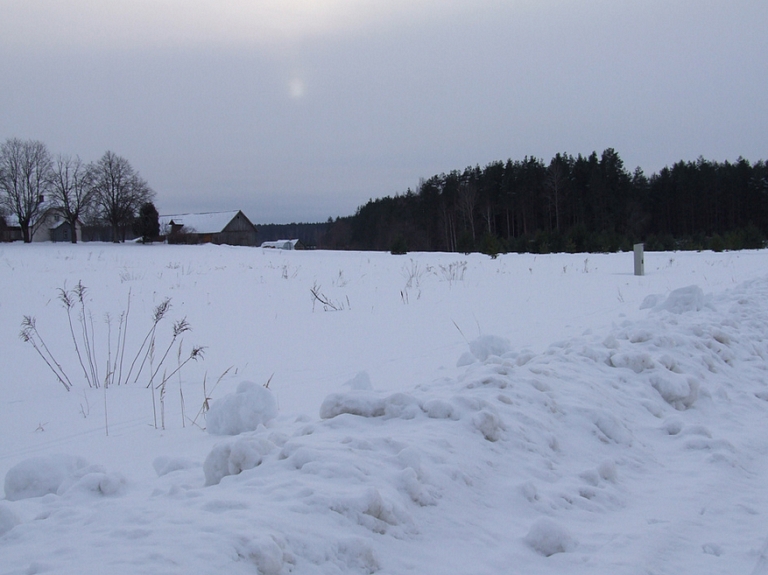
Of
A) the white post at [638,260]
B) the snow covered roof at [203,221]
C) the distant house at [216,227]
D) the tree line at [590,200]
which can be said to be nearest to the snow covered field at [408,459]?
the white post at [638,260]

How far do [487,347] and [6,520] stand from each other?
374 cm

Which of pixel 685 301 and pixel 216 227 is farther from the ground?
pixel 216 227

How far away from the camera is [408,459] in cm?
239

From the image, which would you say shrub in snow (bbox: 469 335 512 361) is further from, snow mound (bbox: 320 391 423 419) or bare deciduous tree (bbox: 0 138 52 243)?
bare deciduous tree (bbox: 0 138 52 243)

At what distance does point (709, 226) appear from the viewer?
2422 inches

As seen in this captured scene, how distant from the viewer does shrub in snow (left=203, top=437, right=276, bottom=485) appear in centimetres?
237

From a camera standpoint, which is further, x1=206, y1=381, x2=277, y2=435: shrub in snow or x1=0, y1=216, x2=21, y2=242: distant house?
x1=0, y1=216, x2=21, y2=242: distant house

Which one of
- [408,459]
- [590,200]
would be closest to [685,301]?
[408,459]

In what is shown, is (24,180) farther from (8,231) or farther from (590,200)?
(590,200)

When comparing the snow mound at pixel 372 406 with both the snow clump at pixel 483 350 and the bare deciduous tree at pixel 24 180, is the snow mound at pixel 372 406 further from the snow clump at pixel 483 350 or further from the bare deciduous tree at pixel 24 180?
the bare deciduous tree at pixel 24 180

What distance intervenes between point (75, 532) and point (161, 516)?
0.84 ft

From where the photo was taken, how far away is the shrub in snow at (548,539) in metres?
2.04

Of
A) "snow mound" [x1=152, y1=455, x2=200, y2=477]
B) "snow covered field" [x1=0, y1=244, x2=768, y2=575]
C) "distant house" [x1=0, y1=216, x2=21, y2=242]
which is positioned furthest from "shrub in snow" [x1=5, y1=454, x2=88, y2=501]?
"distant house" [x1=0, y1=216, x2=21, y2=242]

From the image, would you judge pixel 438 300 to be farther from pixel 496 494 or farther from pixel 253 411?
pixel 496 494
